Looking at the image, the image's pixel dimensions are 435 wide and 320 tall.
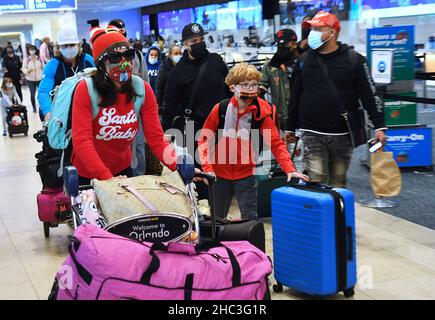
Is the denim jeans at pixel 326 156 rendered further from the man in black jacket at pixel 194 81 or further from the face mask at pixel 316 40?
the man in black jacket at pixel 194 81

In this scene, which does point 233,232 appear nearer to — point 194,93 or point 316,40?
point 316,40

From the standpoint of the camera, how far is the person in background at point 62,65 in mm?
5969

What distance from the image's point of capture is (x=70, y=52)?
19.9 ft

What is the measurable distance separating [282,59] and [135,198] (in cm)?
389

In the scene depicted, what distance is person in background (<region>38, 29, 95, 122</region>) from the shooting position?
5.97 meters

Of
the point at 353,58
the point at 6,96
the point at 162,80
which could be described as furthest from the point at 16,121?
the point at 353,58

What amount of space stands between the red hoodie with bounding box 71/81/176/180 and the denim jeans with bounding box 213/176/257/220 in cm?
77

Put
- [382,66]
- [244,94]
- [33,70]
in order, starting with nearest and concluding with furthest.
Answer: [244,94], [382,66], [33,70]

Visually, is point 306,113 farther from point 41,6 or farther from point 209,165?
point 41,6

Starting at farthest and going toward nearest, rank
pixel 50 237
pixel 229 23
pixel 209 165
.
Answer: pixel 229 23, pixel 50 237, pixel 209 165

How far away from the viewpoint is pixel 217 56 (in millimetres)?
5707

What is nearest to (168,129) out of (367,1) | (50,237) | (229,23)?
(50,237)

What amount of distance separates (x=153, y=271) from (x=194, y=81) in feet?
9.25

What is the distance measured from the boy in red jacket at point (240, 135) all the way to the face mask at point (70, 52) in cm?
198
